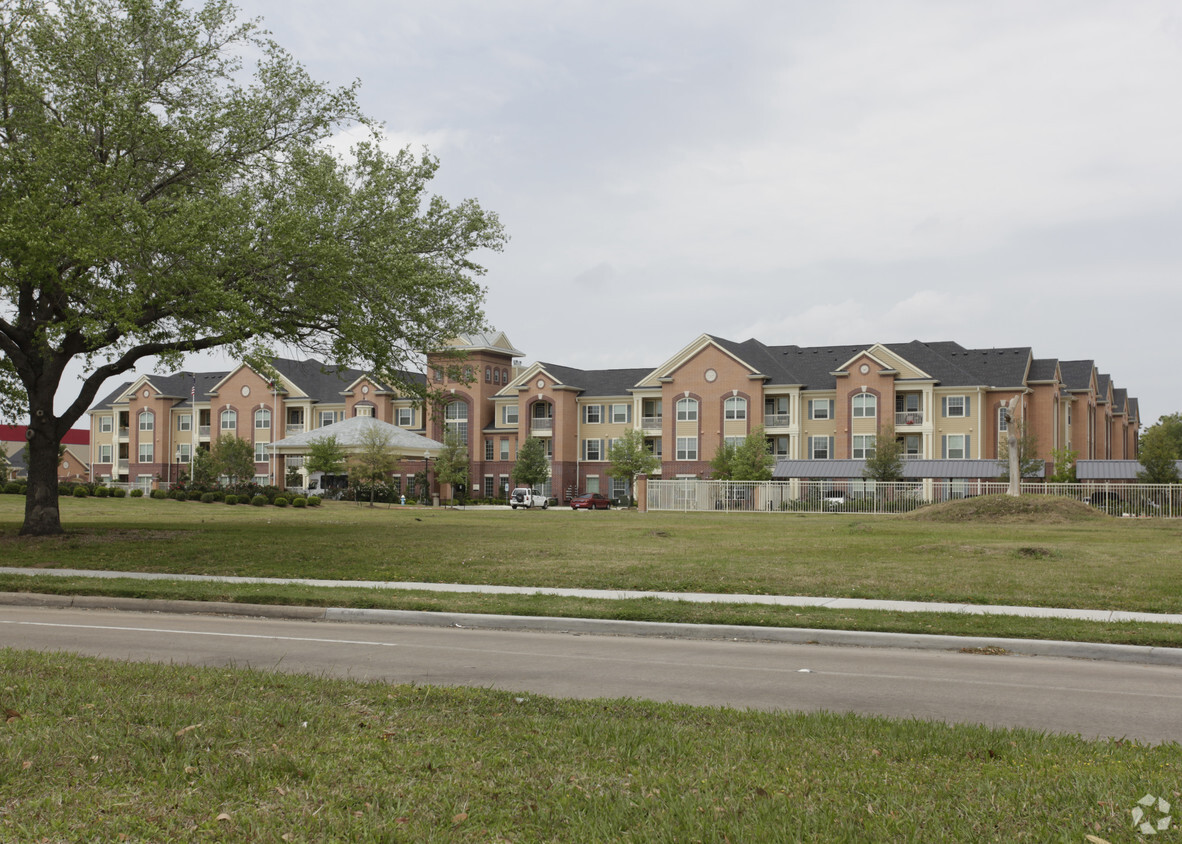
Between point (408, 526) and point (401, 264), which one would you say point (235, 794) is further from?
point (408, 526)

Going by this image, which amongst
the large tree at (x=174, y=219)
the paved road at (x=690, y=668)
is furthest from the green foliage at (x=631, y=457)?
the paved road at (x=690, y=668)

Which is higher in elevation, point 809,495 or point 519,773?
point 519,773

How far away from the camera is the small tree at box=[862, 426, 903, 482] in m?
59.6

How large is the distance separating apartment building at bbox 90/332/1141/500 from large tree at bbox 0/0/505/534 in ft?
104

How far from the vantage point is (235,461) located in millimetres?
78188

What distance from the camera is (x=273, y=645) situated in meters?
11.7

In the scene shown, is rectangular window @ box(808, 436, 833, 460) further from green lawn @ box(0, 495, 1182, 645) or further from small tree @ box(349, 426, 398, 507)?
green lawn @ box(0, 495, 1182, 645)

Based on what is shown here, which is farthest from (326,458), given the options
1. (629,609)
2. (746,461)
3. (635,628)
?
(635,628)

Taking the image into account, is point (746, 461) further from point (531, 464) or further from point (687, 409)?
point (531, 464)

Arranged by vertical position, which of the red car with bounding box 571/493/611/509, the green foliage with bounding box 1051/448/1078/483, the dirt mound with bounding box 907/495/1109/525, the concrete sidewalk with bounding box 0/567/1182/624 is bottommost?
the red car with bounding box 571/493/611/509

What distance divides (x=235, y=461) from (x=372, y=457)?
29168 mm

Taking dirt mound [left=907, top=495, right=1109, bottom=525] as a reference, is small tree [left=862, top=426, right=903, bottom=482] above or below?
above

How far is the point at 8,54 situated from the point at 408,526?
613 inches

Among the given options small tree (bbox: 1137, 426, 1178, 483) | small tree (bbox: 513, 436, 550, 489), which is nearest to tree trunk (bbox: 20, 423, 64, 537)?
small tree (bbox: 513, 436, 550, 489)
